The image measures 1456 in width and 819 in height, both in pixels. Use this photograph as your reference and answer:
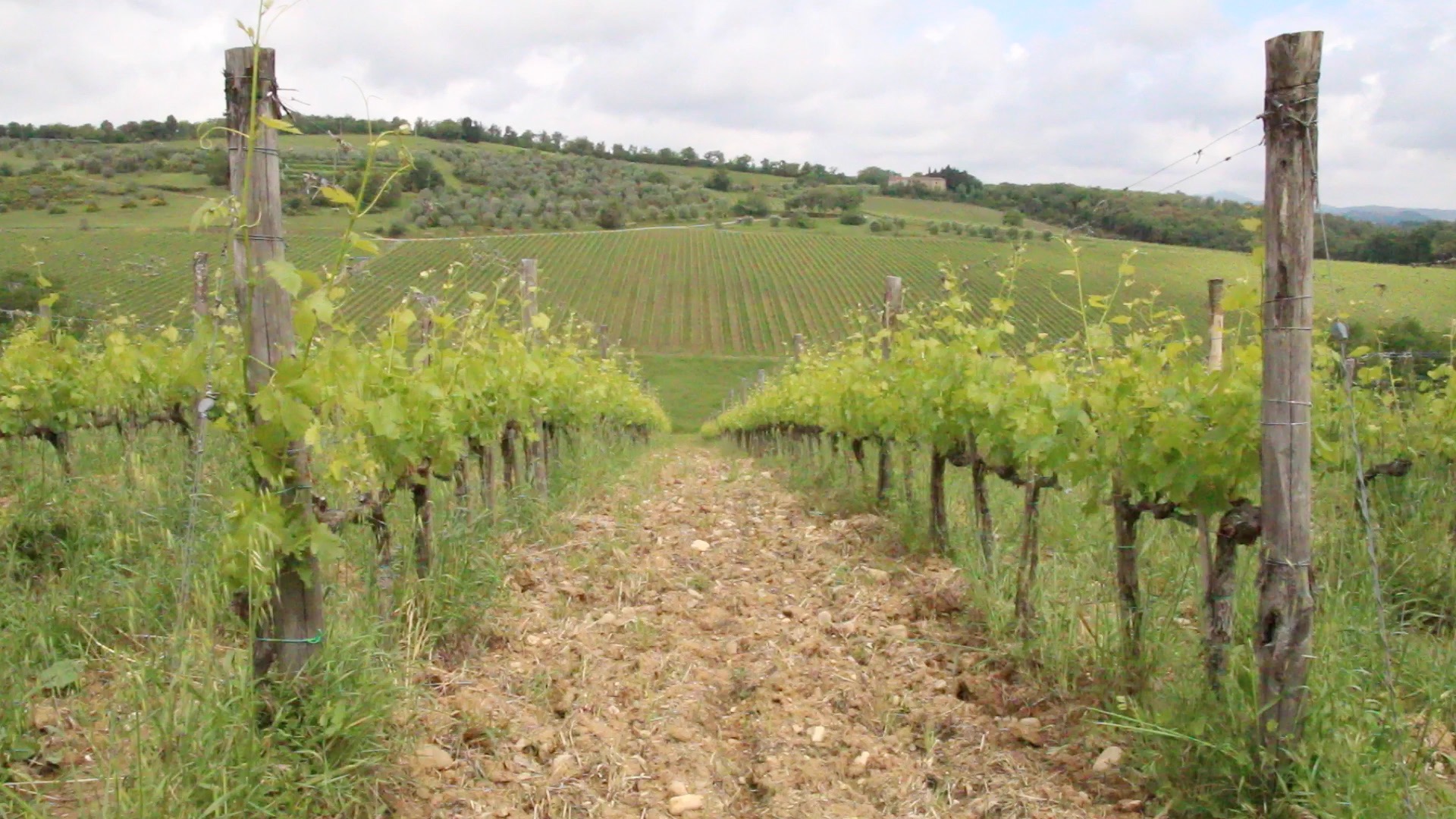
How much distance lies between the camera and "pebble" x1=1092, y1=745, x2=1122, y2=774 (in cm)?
306

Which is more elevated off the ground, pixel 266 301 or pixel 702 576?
pixel 266 301

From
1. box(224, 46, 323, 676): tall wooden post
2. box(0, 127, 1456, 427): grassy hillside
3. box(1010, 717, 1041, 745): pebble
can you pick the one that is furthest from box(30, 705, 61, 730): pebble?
box(1010, 717, 1041, 745): pebble

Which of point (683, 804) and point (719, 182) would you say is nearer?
point (683, 804)

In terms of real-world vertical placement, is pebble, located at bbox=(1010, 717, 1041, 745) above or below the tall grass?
below

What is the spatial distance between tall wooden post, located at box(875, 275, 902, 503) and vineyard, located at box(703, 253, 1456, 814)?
54 cm

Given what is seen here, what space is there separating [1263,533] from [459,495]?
4158 millimetres

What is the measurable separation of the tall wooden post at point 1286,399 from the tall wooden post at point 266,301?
106 inches

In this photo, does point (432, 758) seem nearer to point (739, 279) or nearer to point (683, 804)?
point (683, 804)

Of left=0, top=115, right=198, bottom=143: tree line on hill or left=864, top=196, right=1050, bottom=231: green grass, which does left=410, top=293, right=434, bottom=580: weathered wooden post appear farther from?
left=864, top=196, right=1050, bottom=231: green grass

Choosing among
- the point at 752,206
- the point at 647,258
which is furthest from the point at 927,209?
the point at 647,258

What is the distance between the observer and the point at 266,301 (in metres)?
2.62

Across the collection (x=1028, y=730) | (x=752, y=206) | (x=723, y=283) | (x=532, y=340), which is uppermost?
(x=752, y=206)

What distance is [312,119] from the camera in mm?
2781

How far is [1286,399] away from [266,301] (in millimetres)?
2797
